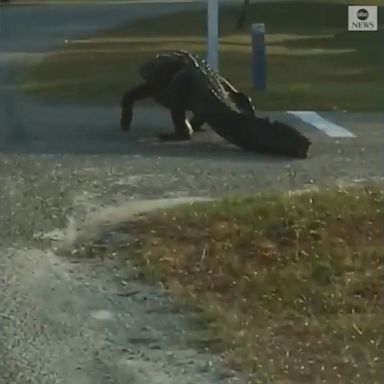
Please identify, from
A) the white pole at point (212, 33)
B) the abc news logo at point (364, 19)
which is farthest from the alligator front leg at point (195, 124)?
the abc news logo at point (364, 19)

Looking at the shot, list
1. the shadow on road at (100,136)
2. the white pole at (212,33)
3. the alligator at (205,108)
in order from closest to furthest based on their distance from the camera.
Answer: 1. the alligator at (205,108)
2. the shadow on road at (100,136)
3. the white pole at (212,33)

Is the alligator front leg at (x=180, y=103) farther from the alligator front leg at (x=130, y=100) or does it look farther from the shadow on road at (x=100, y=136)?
the alligator front leg at (x=130, y=100)

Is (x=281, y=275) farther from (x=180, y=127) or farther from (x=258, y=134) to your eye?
(x=180, y=127)

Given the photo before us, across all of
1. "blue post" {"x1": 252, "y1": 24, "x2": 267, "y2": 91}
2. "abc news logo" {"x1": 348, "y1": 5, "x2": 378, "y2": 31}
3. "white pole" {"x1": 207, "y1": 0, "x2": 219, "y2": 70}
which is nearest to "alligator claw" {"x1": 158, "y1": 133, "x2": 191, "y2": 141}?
"white pole" {"x1": 207, "y1": 0, "x2": 219, "y2": 70}

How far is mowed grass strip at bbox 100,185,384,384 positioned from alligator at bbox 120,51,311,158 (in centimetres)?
236

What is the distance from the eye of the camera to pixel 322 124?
14750mm

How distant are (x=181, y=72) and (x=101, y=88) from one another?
16.8ft

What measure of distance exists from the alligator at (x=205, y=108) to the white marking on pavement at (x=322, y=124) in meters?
1.16

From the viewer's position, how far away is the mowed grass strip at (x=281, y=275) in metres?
5.86

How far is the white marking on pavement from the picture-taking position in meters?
14.0

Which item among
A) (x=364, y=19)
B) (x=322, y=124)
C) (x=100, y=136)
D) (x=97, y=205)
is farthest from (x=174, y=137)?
(x=364, y=19)

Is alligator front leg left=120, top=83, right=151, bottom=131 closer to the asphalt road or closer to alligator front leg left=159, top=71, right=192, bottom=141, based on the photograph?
the asphalt road

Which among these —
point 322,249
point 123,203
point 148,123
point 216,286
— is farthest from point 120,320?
point 148,123

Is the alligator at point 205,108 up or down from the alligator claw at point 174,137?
up
